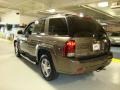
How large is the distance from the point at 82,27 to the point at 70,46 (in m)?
0.63

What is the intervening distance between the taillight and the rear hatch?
67 millimetres

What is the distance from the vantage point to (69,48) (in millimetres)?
2881

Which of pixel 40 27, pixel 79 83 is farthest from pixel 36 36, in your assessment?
pixel 79 83

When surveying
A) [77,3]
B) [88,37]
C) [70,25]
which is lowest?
[88,37]

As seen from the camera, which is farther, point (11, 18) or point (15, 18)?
point (11, 18)

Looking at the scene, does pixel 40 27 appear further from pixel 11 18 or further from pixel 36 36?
pixel 11 18

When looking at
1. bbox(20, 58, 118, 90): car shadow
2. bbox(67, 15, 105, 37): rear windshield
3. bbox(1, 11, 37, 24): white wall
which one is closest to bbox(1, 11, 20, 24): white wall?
bbox(1, 11, 37, 24): white wall

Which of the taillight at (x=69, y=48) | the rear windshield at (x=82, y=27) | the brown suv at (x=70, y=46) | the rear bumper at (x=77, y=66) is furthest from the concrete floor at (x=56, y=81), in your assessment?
the rear windshield at (x=82, y=27)

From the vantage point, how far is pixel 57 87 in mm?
3266

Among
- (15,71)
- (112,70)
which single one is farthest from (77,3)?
(15,71)

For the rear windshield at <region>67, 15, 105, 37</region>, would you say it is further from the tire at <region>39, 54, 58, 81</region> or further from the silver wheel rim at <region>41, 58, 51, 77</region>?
the silver wheel rim at <region>41, 58, 51, 77</region>

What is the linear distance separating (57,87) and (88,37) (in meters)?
1.27

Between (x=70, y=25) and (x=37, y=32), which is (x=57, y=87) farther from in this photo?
(x=37, y=32)

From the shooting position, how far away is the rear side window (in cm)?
314
